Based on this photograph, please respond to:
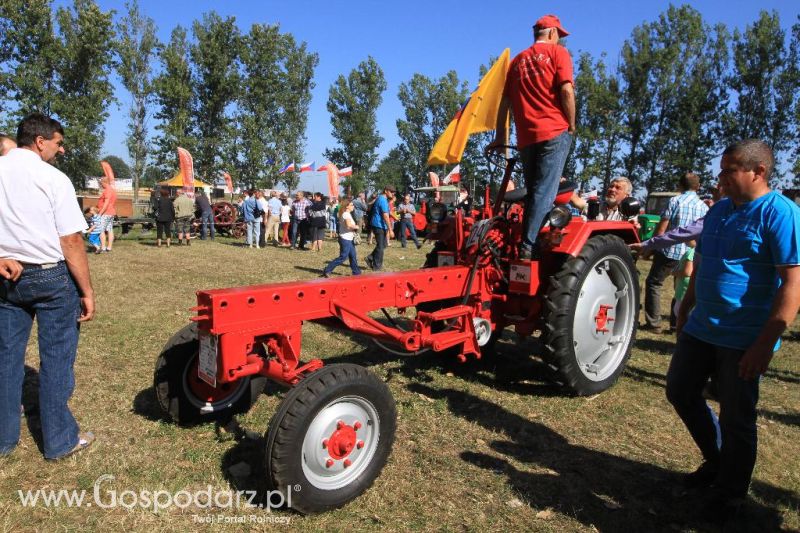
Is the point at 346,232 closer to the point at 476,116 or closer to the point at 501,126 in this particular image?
the point at 501,126

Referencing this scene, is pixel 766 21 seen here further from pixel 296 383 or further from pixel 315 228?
pixel 296 383

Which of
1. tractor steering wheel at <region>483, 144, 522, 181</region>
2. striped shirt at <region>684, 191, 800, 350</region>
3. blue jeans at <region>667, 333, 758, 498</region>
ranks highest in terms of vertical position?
tractor steering wheel at <region>483, 144, 522, 181</region>

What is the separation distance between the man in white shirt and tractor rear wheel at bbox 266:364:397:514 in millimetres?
1430

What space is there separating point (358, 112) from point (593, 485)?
Answer: 154 ft

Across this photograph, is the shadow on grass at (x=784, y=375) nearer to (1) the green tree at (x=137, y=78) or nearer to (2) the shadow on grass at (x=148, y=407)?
(2) the shadow on grass at (x=148, y=407)

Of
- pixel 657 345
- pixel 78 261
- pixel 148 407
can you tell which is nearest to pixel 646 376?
pixel 657 345

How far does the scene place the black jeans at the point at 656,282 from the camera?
651cm

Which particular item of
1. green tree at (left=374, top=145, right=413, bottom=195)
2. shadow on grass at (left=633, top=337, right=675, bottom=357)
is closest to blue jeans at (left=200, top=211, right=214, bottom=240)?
shadow on grass at (left=633, top=337, right=675, bottom=357)

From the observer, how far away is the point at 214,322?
99.3 inches

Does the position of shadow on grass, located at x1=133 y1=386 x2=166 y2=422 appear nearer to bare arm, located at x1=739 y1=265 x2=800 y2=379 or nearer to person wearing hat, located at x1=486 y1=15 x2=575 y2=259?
person wearing hat, located at x1=486 y1=15 x2=575 y2=259

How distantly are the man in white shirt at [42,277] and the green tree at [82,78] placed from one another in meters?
32.5

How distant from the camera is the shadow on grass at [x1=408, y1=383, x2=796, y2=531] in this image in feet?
8.97

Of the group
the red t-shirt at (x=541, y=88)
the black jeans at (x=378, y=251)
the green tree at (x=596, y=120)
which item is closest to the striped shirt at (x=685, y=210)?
the red t-shirt at (x=541, y=88)

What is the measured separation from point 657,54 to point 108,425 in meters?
39.3
